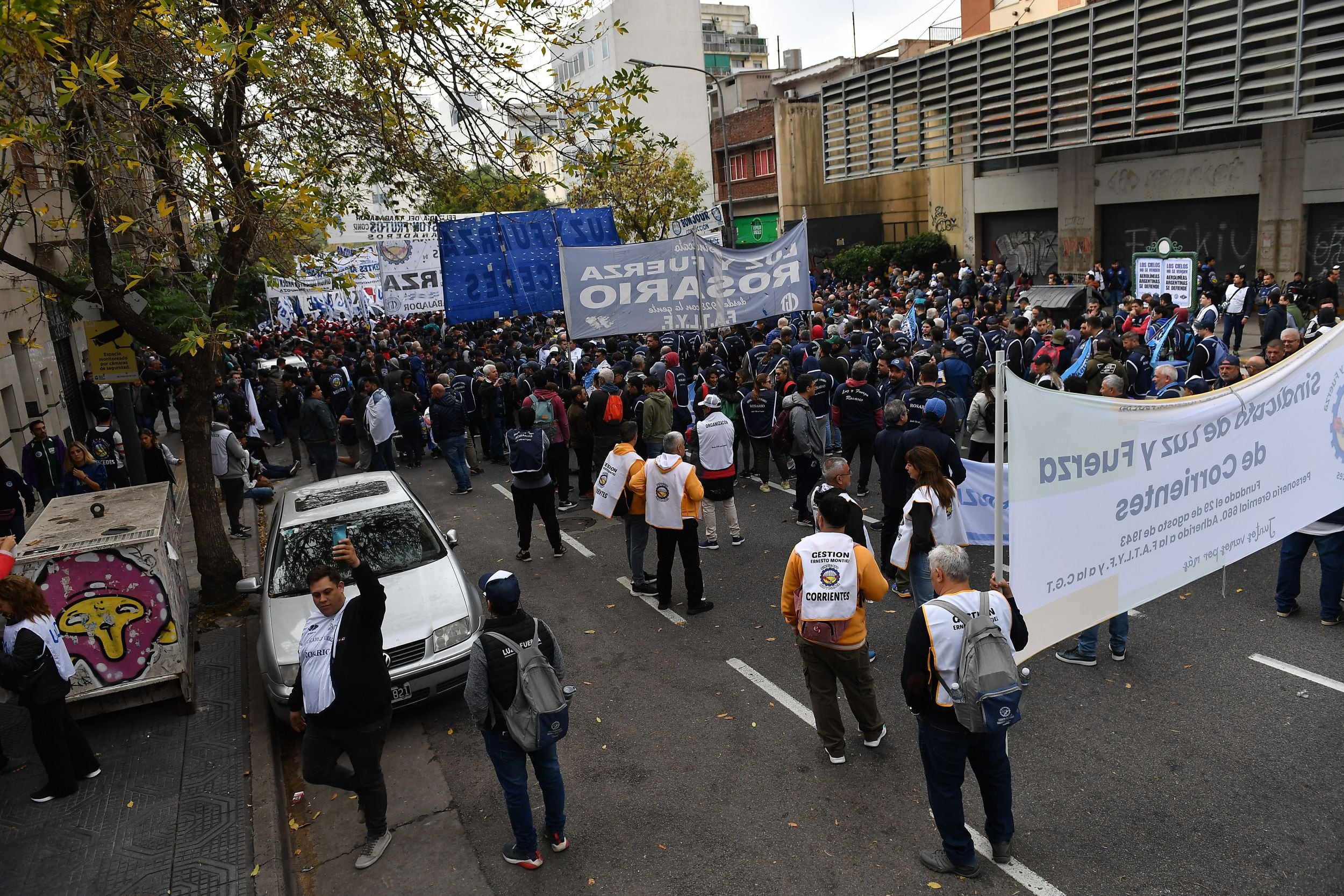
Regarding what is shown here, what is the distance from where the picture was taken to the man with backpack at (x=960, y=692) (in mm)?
4332

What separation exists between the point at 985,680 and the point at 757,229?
4367 centimetres

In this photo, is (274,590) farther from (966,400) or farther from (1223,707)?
(966,400)

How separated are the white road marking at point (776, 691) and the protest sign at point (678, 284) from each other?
739cm

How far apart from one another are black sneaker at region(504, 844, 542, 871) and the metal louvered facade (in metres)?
20.9

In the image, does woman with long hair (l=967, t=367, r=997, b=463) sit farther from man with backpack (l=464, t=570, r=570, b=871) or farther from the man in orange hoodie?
man with backpack (l=464, t=570, r=570, b=871)

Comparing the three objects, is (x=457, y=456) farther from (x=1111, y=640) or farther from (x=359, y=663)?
(x=1111, y=640)

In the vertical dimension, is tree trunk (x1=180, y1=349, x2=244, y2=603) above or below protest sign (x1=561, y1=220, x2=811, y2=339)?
below

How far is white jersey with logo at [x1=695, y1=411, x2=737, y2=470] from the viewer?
10117 mm

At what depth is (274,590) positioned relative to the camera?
7.52m

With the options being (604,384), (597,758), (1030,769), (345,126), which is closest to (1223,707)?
(1030,769)

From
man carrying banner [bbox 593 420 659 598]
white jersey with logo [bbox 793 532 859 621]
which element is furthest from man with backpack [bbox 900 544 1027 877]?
man carrying banner [bbox 593 420 659 598]

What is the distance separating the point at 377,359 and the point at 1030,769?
626 inches

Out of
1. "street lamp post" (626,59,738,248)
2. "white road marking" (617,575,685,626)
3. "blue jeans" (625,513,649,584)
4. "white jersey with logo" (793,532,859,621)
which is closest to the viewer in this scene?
"white jersey with logo" (793,532,859,621)

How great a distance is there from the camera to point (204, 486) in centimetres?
977
